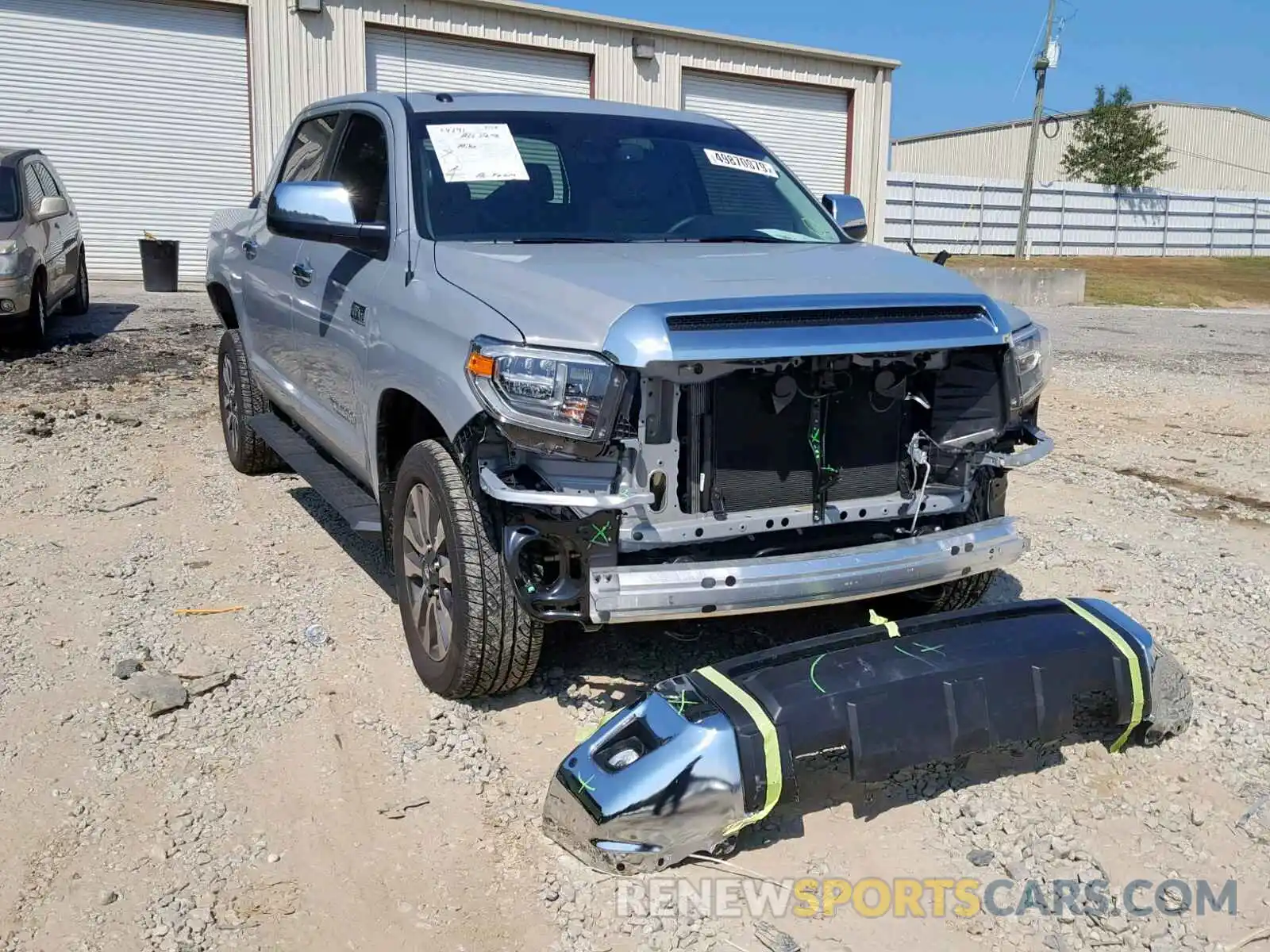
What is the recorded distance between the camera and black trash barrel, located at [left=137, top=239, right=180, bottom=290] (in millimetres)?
16234

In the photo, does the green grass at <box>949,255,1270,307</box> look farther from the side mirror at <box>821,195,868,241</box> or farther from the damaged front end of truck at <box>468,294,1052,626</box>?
the damaged front end of truck at <box>468,294,1052,626</box>

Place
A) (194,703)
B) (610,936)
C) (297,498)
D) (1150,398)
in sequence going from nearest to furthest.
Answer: (610,936)
(194,703)
(297,498)
(1150,398)

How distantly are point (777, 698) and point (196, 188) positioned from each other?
17871 mm

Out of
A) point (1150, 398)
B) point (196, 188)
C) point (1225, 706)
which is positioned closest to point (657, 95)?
point (196, 188)

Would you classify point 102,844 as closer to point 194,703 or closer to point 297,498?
point 194,703

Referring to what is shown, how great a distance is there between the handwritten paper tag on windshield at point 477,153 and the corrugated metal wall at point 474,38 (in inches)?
587

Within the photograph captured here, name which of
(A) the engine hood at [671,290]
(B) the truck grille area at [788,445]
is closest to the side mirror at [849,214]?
(A) the engine hood at [671,290]

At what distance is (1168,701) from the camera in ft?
11.7

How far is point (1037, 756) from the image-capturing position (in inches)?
142

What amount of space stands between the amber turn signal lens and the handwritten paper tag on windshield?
4.03 ft

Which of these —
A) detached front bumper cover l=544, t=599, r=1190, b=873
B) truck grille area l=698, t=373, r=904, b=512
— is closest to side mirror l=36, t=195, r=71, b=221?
truck grille area l=698, t=373, r=904, b=512

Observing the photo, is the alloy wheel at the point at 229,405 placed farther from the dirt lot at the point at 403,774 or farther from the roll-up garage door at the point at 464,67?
the roll-up garage door at the point at 464,67

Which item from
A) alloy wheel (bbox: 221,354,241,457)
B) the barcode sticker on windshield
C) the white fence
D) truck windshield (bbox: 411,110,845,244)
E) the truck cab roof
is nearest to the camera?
truck windshield (bbox: 411,110,845,244)

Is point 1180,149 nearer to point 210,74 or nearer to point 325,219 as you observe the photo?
point 210,74
